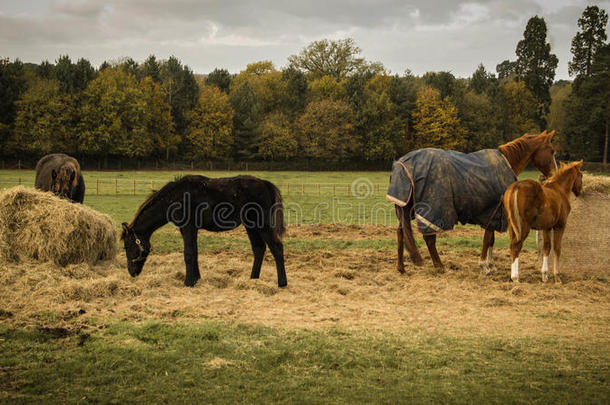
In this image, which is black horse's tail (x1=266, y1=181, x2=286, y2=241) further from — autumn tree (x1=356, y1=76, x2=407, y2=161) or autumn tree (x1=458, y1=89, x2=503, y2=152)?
autumn tree (x1=458, y1=89, x2=503, y2=152)

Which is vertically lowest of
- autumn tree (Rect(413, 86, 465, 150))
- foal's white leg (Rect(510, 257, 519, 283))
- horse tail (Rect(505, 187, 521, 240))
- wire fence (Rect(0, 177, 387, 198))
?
wire fence (Rect(0, 177, 387, 198))

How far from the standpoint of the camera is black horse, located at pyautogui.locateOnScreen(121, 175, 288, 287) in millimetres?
8203

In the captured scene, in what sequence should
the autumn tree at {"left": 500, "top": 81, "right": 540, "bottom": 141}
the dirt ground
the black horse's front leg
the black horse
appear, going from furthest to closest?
1. the autumn tree at {"left": 500, "top": 81, "right": 540, "bottom": 141}
2. the black horse
3. the black horse's front leg
4. the dirt ground

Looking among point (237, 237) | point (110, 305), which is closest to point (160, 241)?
point (237, 237)

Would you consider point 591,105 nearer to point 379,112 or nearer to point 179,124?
point 379,112

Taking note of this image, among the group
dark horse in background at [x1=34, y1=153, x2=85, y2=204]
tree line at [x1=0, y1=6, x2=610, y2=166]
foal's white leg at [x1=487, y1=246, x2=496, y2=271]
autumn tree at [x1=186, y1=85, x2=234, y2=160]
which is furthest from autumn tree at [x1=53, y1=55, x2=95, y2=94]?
foal's white leg at [x1=487, y1=246, x2=496, y2=271]

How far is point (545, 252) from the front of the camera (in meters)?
8.88

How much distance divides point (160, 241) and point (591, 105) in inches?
2252

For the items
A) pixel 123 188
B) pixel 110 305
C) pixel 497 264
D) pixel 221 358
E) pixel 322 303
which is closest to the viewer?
pixel 221 358

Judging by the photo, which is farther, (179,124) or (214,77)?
(214,77)

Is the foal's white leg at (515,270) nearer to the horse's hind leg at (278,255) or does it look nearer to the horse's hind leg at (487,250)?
the horse's hind leg at (487,250)

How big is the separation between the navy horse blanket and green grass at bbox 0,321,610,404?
3.53 m

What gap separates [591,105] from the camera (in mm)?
54625

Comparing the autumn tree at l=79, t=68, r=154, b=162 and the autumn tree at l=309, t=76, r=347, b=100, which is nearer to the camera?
the autumn tree at l=79, t=68, r=154, b=162
